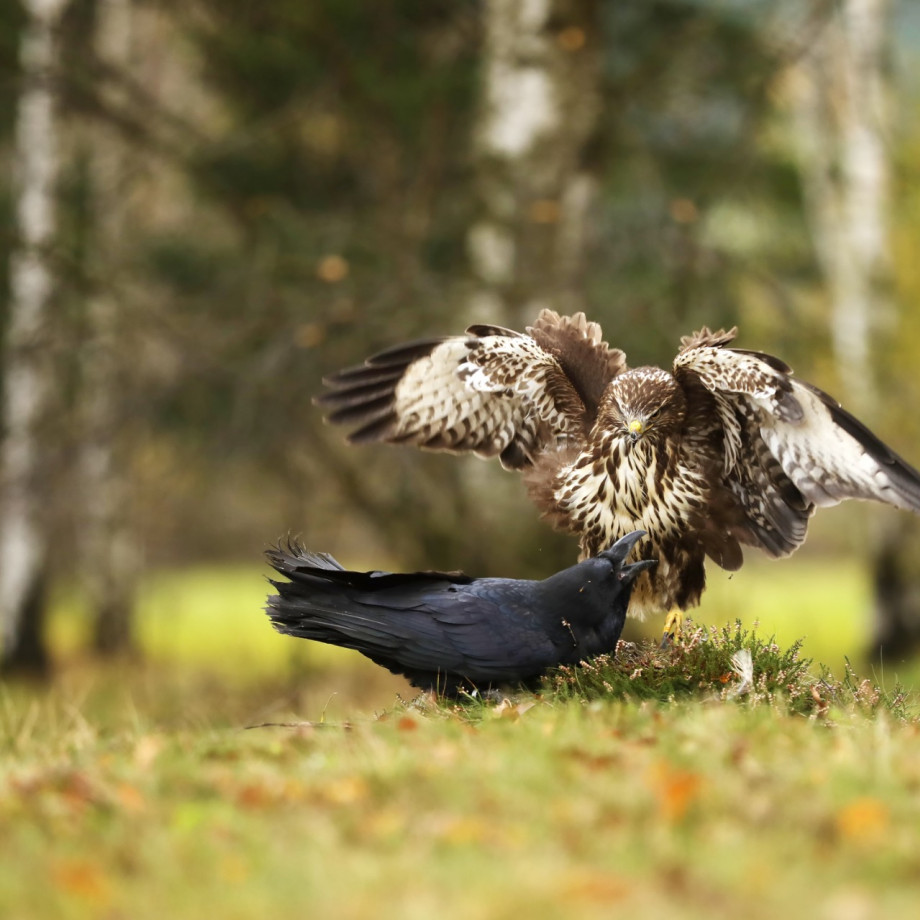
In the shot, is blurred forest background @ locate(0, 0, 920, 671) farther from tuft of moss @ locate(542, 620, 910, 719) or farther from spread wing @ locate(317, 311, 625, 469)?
tuft of moss @ locate(542, 620, 910, 719)

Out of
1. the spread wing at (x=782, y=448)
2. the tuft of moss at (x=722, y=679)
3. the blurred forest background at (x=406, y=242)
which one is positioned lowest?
the tuft of moss at (x=722, y=679)

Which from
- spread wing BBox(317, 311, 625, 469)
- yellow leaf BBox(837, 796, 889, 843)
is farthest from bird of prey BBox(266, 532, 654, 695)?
yellow leaf BBox(837, 796, 889, 843)

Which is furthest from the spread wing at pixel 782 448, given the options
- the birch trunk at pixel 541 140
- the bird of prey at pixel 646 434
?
the birch trunk at pixel 541 140

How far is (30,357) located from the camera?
950cm

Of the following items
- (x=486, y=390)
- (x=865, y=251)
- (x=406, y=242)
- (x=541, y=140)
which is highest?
(x=865, y=251)

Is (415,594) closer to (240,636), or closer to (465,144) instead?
(465,144)

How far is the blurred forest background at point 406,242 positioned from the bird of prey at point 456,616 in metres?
3.82

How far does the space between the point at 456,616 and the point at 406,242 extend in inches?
219

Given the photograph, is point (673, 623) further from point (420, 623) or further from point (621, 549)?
point (420, 623)

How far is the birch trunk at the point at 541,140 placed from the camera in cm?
939

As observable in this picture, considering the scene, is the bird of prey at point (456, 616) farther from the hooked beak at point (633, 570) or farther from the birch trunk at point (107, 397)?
the birch trunk at point (107, 397)

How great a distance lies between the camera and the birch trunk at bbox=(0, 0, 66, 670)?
30.1 feet

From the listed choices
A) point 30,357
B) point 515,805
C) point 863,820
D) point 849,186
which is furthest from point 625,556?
point 849,186

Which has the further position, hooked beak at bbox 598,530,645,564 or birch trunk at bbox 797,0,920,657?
birch trunk at bbox 797,0,920,657
